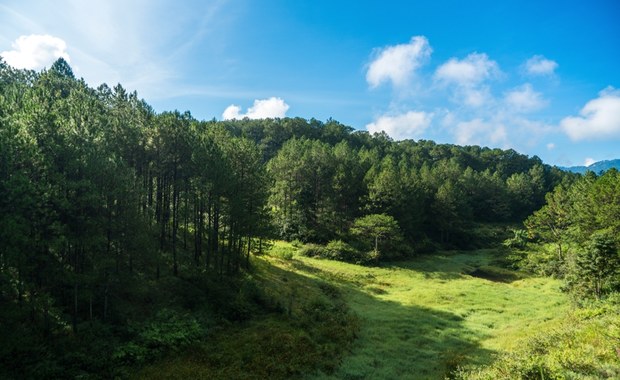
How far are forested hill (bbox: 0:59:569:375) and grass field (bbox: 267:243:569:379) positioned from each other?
10687mm

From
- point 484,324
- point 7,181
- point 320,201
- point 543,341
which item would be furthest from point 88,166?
point 320,201

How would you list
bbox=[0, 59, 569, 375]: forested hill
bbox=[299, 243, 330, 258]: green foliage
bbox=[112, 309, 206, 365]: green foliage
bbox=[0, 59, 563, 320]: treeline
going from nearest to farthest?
bbox=[0, 59, 569, 375]: forested hill, bbox=[0, 59, 563, 320]: treeline, bbox=[112, 309, 206, 365]: green foliage, bbox=[299, 243, 330, 258]: green foliage

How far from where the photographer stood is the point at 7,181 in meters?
17.0

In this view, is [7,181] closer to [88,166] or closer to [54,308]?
[88,166]

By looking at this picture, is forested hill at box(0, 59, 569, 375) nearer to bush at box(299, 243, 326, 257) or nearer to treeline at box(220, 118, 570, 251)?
treeline at box(220, 118, 570, 251)

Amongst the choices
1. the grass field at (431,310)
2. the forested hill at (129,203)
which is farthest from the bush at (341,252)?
the forested hill at (129,203)

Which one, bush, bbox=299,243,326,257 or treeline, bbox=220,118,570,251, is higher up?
treeline, bbox=220,118,570,251

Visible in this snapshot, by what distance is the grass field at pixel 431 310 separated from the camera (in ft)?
72.6

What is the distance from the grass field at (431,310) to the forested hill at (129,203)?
35.1 ft

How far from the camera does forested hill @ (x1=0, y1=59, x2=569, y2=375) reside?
60.8 ft

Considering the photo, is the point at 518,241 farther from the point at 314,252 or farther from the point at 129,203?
the point at 129,203

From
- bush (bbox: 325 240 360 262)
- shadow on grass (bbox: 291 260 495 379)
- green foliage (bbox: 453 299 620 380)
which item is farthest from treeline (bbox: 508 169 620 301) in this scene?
bush (bbox: 325 240 360 262)

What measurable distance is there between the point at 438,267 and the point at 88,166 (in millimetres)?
55787

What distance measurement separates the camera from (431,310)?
3509 centimetres
